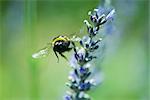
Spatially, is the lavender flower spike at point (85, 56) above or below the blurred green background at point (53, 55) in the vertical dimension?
below

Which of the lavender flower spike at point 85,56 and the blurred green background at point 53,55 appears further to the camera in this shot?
the blurred green background at point 53,55

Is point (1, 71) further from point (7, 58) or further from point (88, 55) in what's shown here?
point (88, 55)

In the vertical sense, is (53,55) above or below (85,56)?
above

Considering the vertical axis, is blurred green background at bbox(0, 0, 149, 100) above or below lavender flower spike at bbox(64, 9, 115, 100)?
above

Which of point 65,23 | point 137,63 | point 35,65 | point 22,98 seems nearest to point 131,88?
point 137,63

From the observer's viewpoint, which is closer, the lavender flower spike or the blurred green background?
the lavender flower spike

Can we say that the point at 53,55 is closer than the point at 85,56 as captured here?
No

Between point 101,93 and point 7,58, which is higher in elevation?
point 7,58

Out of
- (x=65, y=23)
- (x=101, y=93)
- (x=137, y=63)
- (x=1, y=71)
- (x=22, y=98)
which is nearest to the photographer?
(x=101, y=93)
